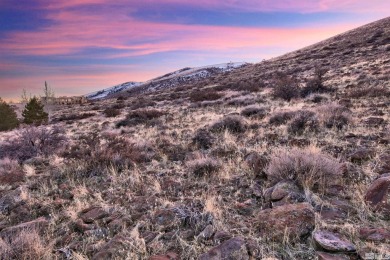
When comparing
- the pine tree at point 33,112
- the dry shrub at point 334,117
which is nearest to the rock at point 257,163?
the dry shrub at point 334,117

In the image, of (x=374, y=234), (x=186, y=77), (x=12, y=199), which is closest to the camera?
(x=374, y=234)

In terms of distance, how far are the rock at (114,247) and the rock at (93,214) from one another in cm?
90

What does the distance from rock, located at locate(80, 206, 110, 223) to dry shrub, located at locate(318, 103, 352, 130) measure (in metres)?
7.09

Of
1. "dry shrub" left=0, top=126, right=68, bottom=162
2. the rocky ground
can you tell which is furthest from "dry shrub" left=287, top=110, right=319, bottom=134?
"dry shrub" left=0, top=126, right=68, bottom=162

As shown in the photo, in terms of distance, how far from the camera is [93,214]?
16.4 feet

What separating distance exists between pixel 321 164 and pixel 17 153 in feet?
31.4

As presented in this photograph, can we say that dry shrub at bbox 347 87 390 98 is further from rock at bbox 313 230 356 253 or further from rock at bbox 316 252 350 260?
rock at bbox 316 252 350 260

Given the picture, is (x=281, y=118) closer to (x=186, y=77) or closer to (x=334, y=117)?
(x=334, y=117)

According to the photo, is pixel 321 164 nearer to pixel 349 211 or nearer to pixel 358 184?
pixel 358 184

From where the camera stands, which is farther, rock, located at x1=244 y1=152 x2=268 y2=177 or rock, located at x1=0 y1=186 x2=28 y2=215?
rock, located at x1=244 y1=152 x2=268 y2=177

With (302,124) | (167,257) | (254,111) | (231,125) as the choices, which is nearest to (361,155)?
(302,124)

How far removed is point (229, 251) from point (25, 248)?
8.47 ft

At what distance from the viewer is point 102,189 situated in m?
6.21

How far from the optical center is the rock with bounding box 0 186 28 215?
5.80 meters
